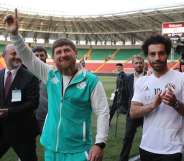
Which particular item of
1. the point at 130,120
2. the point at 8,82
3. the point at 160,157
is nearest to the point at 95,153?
the point at 160,157

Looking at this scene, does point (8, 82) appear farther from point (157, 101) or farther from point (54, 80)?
point (157, 101)

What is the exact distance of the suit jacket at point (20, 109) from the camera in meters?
4.66

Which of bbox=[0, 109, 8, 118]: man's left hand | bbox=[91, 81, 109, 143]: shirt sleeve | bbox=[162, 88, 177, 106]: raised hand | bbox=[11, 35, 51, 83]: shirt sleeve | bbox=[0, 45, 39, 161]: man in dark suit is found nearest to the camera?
bbox=[162, 88, 177, 106]: raised hand

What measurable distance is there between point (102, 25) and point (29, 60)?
57.9 metres

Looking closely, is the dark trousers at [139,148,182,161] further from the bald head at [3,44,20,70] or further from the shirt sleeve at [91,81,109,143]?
the bald head at [3,44,20,70]

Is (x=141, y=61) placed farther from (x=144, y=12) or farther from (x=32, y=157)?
(x=144, y=12)

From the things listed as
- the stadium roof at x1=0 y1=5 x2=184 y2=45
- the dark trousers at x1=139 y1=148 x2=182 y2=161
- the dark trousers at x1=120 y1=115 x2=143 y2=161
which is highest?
the stadium roof at x1=0 y1=5 x2=184 y2=45

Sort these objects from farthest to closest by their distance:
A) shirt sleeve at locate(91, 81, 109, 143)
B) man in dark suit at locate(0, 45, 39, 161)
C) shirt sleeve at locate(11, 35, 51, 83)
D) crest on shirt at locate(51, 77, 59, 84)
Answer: man in dark suit at locate(0, 45, 39, 161) < shirt sleeve at locate(11, 35, 51, 83) < crest on shirt at locate(51, 77, 59, 84) < shirt sleeve at locate(91, 81, 109, 143)

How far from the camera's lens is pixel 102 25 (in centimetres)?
6100

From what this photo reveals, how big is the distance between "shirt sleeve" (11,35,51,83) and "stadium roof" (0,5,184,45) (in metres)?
46.1

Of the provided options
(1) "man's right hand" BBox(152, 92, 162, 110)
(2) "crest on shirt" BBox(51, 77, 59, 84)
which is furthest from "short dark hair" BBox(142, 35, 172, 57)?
(2) "crest on shirt" BBox(51, 77, 59, 84)

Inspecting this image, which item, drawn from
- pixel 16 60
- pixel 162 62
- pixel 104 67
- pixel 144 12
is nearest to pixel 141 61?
pixel 16 60

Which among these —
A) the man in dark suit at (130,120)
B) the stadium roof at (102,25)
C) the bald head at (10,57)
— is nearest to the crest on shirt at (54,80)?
the bald head at (10,57)

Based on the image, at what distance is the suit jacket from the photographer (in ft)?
15.3
